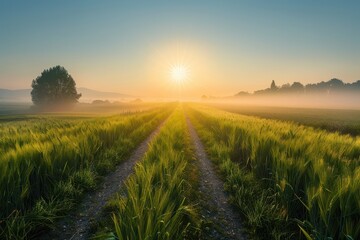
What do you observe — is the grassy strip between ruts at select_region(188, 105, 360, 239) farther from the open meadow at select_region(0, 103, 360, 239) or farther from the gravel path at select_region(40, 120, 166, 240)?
the gravel path at select_region(40, 120, 166, 240)

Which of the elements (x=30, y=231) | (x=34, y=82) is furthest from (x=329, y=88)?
(x=30, y=231)

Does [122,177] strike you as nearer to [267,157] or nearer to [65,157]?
[65,157]

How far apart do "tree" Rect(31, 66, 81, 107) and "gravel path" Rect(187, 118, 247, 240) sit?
241ft

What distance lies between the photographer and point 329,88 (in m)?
159

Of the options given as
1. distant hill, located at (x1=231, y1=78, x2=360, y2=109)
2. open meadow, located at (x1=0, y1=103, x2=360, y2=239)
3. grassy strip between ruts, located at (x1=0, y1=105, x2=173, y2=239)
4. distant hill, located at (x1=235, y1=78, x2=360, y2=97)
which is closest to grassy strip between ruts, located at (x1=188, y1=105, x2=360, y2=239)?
open meadow, located at (x1=0, y1=103, x2=360, y2=239)

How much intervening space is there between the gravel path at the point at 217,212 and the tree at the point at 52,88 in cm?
7340

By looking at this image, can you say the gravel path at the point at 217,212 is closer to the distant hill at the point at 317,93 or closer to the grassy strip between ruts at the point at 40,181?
the grassy strip between ruts at the point at 40,181

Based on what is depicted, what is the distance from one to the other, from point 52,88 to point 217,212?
249 ft

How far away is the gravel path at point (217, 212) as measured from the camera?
4433 mm

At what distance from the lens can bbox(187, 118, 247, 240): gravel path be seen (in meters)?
4.43

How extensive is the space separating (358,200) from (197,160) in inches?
287

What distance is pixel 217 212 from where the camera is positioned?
17.3ft

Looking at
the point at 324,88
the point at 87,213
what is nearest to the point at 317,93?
the point at 324,88

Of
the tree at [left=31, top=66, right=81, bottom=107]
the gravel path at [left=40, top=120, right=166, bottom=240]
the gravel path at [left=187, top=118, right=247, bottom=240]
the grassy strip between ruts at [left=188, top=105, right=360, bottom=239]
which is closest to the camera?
the grassy strip between ruts at [left=188, top=105, right=360, bottom=239]
